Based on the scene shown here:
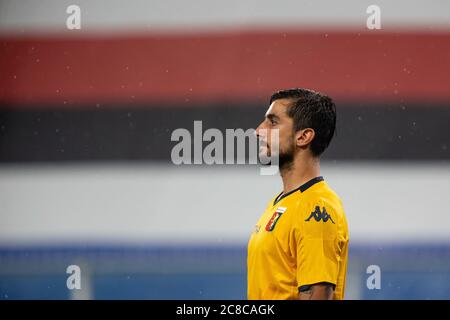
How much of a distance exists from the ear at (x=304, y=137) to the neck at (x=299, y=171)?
0.02m

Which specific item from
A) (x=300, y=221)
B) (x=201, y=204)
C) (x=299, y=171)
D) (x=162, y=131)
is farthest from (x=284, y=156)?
(x=162, y=131)

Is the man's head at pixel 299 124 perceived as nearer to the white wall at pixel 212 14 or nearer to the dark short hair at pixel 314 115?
the dark short hair at pixel 314 115

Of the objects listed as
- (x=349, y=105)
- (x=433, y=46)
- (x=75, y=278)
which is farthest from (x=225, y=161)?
(x=433, y=46)

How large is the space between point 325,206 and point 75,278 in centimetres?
155

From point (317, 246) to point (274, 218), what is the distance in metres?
0.11

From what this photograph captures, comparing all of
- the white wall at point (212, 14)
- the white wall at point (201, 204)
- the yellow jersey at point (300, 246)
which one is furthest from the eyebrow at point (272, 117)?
the white wall at point (212, 14)

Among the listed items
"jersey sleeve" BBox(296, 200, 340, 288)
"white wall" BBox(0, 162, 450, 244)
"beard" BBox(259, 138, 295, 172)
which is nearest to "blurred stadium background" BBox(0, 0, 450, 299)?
"white wall" BBox(0, 162, 450, 244)

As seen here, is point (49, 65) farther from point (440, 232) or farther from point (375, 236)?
point (440, 232)

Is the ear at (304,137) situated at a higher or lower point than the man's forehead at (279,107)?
lower

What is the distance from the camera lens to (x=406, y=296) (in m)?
2.54

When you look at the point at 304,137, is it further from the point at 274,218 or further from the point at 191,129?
the point at 191,129

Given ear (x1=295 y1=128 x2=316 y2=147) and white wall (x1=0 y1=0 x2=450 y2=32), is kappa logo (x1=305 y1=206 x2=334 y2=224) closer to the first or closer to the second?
ear (x1=295 y1=128 x2=316 y2=147)

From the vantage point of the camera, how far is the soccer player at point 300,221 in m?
1.24

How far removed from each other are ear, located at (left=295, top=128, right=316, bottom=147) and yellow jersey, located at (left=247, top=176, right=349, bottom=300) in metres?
0.08
